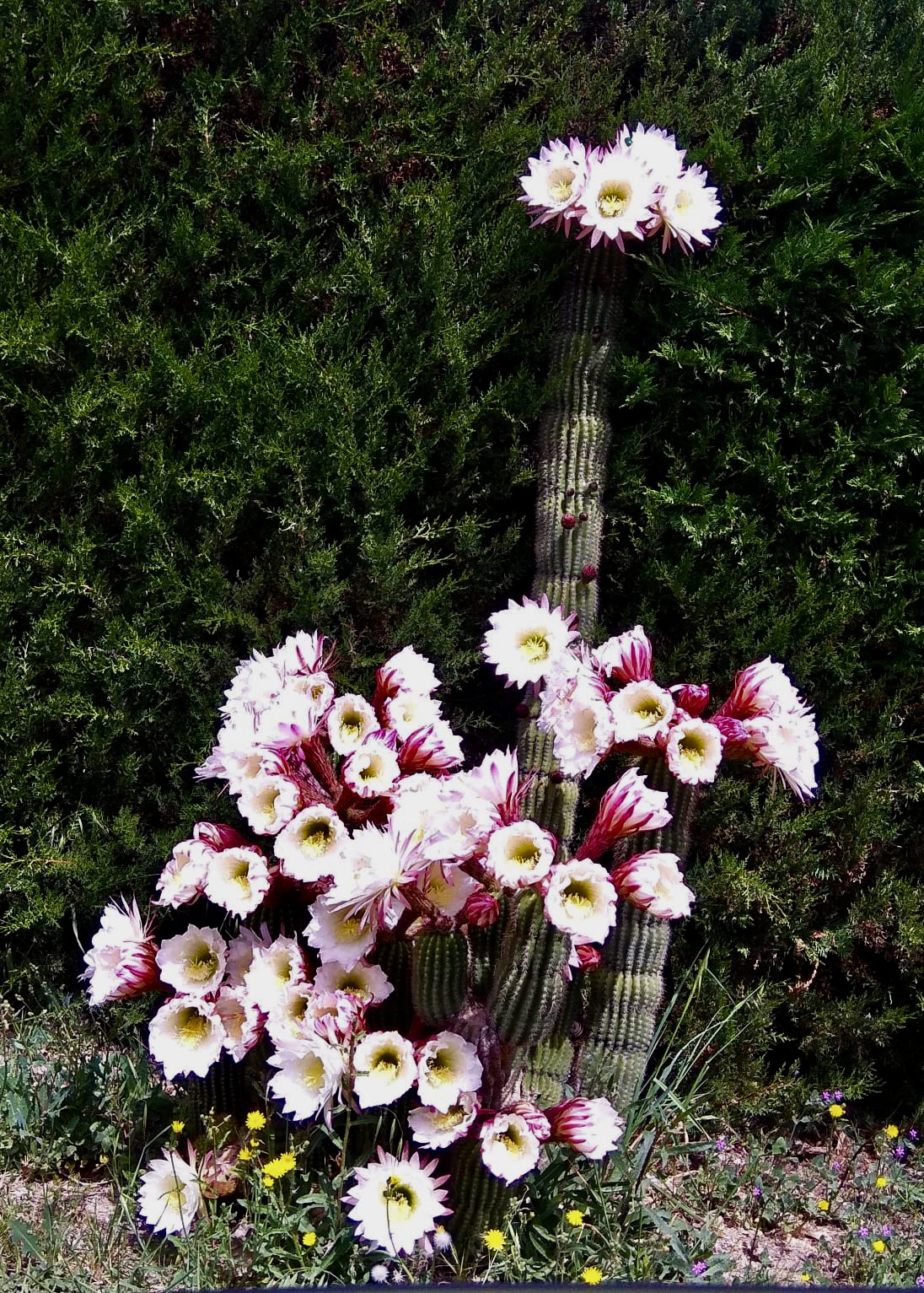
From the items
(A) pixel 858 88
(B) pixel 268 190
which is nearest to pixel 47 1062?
(B) pixel 268 190

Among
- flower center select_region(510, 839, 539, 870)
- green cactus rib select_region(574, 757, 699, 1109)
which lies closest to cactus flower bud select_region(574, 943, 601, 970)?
green cactus rib select_region(574, 757, 699, 1109)

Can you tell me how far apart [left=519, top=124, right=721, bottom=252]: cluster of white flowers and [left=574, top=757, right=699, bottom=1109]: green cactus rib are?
4.46ft

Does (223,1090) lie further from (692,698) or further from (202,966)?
(692,698)

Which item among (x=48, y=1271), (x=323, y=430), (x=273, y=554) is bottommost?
(x=48, y=1271)

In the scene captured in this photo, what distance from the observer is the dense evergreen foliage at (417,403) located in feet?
9.73

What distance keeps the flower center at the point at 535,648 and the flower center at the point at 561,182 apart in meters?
1.13

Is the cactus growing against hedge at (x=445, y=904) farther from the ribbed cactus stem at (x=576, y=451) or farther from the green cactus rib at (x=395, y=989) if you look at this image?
the ribbed cactus stem at (x=576, y=451)

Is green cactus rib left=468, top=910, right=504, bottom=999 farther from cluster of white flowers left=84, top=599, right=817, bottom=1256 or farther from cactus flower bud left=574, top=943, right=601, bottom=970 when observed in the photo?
cactus flower bud left=574, top=943, right=601, bottom=970

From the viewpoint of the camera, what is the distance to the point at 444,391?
3016mm

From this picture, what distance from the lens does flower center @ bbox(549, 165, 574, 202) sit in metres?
2.91

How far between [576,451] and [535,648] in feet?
1.98

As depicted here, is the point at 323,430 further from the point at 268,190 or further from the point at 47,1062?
the point at 47,1062

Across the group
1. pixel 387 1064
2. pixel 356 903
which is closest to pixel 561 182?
pixel 356 903

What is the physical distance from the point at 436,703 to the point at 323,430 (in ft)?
2.58
